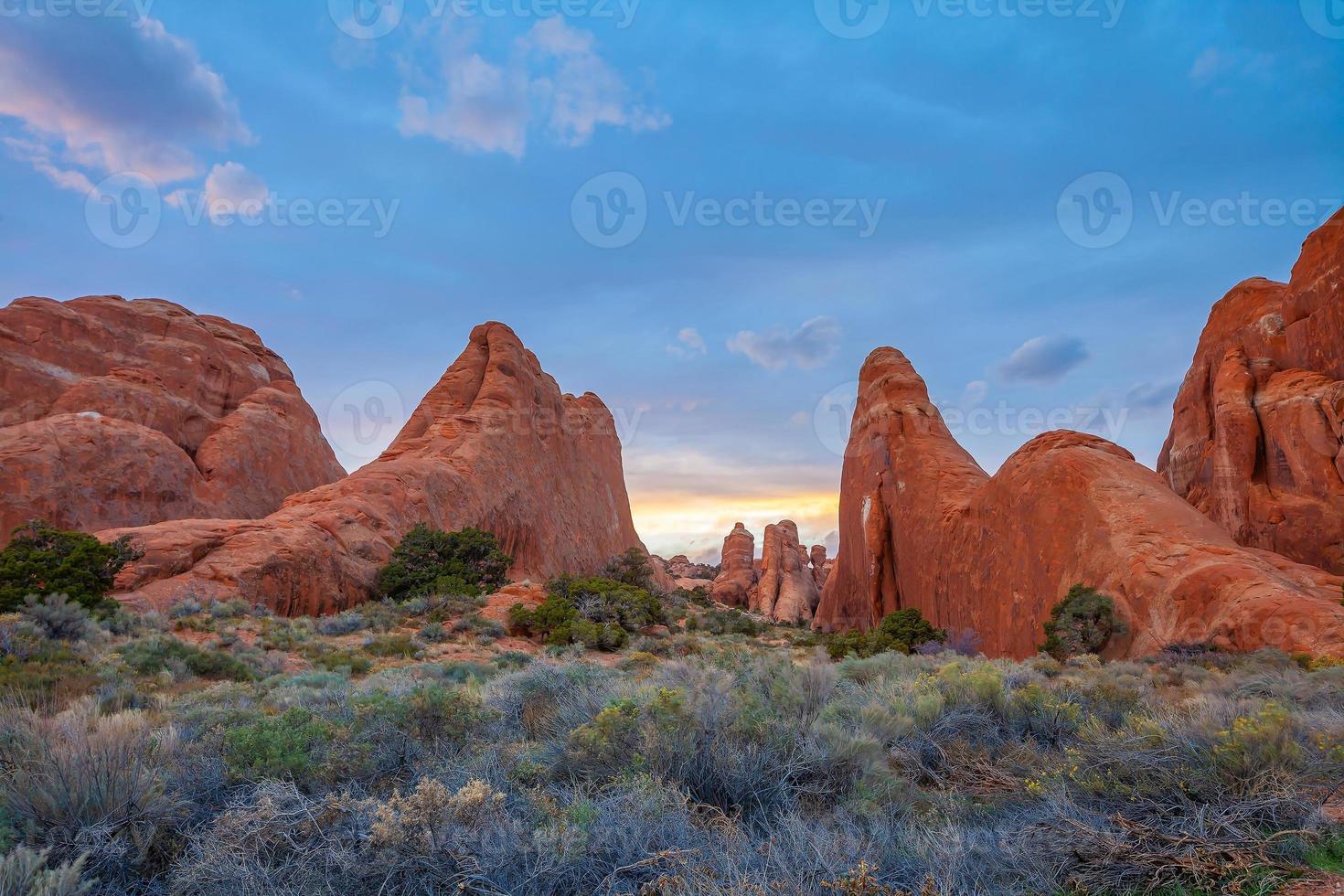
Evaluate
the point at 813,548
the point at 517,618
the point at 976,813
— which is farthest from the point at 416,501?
the point at 813,548

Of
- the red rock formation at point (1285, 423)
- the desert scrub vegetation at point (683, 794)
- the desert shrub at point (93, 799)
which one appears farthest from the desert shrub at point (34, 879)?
the red rock formation at point (1285, 423)

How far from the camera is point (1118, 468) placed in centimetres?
1936

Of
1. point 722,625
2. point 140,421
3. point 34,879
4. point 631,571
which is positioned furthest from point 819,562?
point 34,879

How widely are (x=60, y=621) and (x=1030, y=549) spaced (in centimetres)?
2362

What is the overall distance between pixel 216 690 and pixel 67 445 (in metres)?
26.5

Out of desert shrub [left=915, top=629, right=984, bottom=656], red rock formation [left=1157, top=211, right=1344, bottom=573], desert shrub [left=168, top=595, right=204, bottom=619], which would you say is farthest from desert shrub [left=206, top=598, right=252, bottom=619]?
red rock formation [left=1157, top=211, right=1344, bottom=573]

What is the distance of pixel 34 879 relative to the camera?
253cm

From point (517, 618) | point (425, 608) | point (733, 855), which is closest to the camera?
point (733, 855)

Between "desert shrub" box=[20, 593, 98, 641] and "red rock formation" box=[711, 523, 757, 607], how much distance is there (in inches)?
2096

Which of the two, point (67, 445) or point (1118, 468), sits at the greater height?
point (67, 445)

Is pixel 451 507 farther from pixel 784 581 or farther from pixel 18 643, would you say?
pixel 784 581

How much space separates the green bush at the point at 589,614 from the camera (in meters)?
17.8

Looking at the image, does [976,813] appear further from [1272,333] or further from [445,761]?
[1272,333]

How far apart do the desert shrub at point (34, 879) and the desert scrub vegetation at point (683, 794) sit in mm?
13
